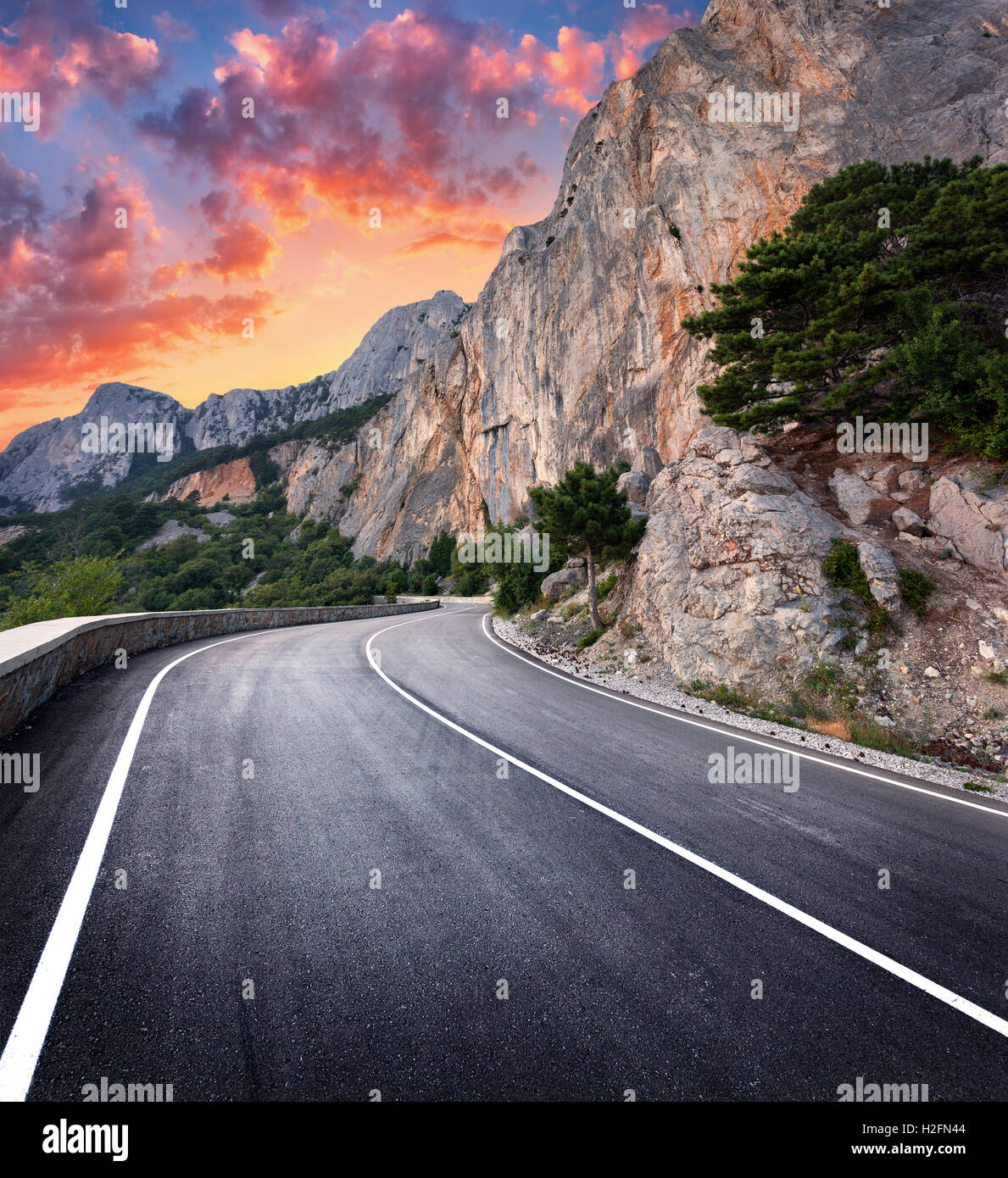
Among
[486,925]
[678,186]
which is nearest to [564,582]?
[486,925]

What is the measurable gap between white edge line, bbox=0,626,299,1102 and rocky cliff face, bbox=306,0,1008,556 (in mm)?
28519

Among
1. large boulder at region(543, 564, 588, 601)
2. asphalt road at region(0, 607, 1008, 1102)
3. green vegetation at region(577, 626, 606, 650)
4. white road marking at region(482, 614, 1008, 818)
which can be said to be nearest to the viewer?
asphalt road at region(0, 607, 1008, 1102)

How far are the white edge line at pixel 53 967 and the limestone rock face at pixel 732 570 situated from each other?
1068cm

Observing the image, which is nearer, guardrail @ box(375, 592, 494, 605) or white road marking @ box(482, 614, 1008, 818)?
white road marking @ box(482, 614, 1008, 818)

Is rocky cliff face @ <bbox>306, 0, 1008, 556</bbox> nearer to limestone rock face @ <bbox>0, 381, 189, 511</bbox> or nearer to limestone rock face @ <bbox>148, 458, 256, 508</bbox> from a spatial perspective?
limestone rock face @ <bbox>148, 458, 256, 508</bbox>

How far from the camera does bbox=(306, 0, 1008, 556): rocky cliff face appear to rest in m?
24.5

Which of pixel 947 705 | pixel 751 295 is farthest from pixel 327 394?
pixel 947 705

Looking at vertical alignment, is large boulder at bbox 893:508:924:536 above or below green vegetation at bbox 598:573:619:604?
above

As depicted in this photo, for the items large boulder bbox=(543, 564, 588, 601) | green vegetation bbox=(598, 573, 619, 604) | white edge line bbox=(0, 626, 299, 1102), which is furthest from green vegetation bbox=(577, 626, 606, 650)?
white edge line bbox=(0, 626, 299, 1102)

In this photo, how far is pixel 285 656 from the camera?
1187 cm

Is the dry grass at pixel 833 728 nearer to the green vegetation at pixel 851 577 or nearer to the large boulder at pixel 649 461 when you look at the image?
the green vegetation at pixel 851 577

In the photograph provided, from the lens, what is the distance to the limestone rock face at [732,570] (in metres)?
10.5

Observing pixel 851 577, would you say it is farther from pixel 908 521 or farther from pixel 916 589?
pixel 908 521

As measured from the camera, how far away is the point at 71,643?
805cm
